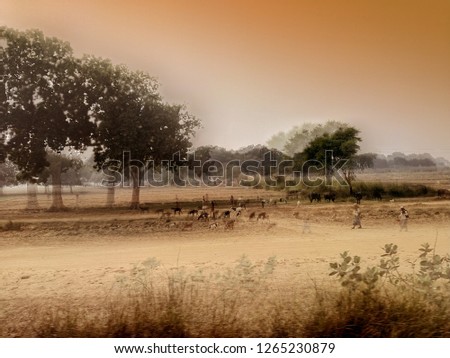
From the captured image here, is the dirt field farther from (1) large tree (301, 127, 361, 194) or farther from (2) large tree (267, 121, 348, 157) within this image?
(2) large tree (267, 121, 348, 157)

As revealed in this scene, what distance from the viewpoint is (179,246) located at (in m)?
5.33

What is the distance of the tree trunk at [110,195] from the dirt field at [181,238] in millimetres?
72

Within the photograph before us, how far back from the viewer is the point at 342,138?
16.8ft

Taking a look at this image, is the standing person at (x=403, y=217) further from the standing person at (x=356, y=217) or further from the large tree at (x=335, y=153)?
the large tree at (x=335, y=153)

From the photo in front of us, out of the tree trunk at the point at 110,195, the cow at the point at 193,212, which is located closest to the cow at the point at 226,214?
the cow at the point at 193,212

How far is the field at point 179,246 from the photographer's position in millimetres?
4078

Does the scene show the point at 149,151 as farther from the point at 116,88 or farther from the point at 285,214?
the point at 285,214

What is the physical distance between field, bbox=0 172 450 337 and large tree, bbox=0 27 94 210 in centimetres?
56

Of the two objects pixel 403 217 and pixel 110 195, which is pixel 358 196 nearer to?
pixel 403 217

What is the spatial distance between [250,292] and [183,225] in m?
2.17

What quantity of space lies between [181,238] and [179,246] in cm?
40

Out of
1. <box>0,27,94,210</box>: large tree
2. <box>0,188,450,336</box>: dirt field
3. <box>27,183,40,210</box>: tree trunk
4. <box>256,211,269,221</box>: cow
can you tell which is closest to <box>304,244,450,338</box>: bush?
<box>0,188,450,336</box>: dirt field

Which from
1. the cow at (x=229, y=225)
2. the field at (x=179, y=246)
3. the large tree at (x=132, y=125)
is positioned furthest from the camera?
the cow at (x=229, y=225)

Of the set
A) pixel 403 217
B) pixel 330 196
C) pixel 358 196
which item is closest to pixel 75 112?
pixel 330 196
